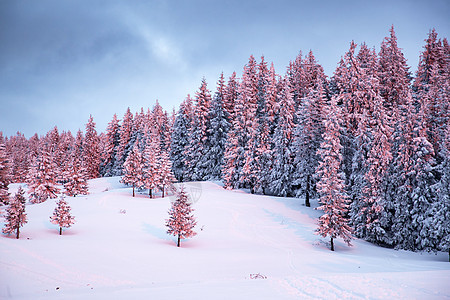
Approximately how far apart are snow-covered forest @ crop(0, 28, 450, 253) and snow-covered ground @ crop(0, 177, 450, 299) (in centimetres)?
298

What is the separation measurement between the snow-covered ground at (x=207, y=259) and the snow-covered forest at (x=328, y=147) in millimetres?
2984

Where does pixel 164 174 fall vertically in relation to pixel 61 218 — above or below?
above

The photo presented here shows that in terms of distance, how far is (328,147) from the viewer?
1024 inches

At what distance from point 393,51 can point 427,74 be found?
7204mm

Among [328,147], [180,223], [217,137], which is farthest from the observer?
[217,137]

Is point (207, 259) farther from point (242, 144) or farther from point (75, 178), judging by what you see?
point (75, 178)

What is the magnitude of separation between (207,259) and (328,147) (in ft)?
53.3

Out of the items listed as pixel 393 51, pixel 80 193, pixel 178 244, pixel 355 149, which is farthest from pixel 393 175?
pixel 80 193

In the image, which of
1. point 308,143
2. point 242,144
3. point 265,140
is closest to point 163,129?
point 242,144

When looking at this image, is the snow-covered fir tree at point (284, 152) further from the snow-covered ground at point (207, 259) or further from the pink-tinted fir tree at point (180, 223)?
the pink-tinted fir tree at point (180, 223)

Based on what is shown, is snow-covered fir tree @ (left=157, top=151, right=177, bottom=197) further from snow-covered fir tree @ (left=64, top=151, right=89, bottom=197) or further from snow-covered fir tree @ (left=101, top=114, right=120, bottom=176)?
snow-covered fir tree @ (left=101, top=114, right=120, bottom=176)

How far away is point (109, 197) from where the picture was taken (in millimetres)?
33625

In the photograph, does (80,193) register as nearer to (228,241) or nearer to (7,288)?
(228,241)

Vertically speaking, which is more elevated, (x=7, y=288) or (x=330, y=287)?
(x=330, y=287)
